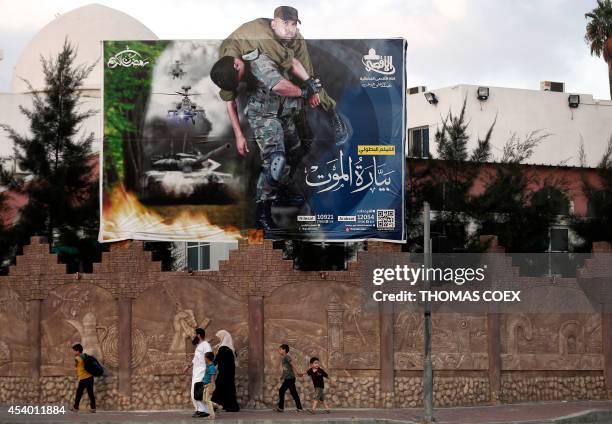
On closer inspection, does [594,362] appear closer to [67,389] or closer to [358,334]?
[358,334]

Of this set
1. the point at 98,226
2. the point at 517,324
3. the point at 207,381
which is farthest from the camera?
the point at 98,226

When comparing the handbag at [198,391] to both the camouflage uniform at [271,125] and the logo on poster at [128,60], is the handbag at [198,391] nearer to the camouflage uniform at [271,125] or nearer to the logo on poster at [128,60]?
the camouflage uniform at [271,125]

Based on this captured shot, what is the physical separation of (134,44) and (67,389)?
8982 mm

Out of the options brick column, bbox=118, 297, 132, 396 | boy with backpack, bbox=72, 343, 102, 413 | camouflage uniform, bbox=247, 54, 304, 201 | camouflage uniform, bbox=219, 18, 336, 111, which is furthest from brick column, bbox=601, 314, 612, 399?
boy with backpack, bbox=72, 343, 102, 413

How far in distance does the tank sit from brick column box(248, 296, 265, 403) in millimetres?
3034

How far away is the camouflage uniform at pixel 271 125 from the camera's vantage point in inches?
1230

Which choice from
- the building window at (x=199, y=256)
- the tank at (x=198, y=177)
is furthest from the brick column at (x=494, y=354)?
the building window at (x=199, y=256)

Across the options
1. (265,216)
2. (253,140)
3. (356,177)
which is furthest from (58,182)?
(356,177)

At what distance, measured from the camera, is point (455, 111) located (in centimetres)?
5031

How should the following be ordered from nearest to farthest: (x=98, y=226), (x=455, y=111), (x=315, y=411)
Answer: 1. (x=315, y=411)
2. (x=98, y=226)
3. (x=455, y=111)

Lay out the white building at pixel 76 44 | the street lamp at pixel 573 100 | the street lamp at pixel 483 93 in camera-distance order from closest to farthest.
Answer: the white building at pixel 76 44 → the street lamp at pixel 483 93 → the street lamp at pixel 573 100

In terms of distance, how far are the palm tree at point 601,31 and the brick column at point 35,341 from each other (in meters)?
30.5

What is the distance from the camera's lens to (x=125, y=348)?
2992cm

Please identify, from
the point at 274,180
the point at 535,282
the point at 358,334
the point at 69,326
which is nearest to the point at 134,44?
the point at 274,180
